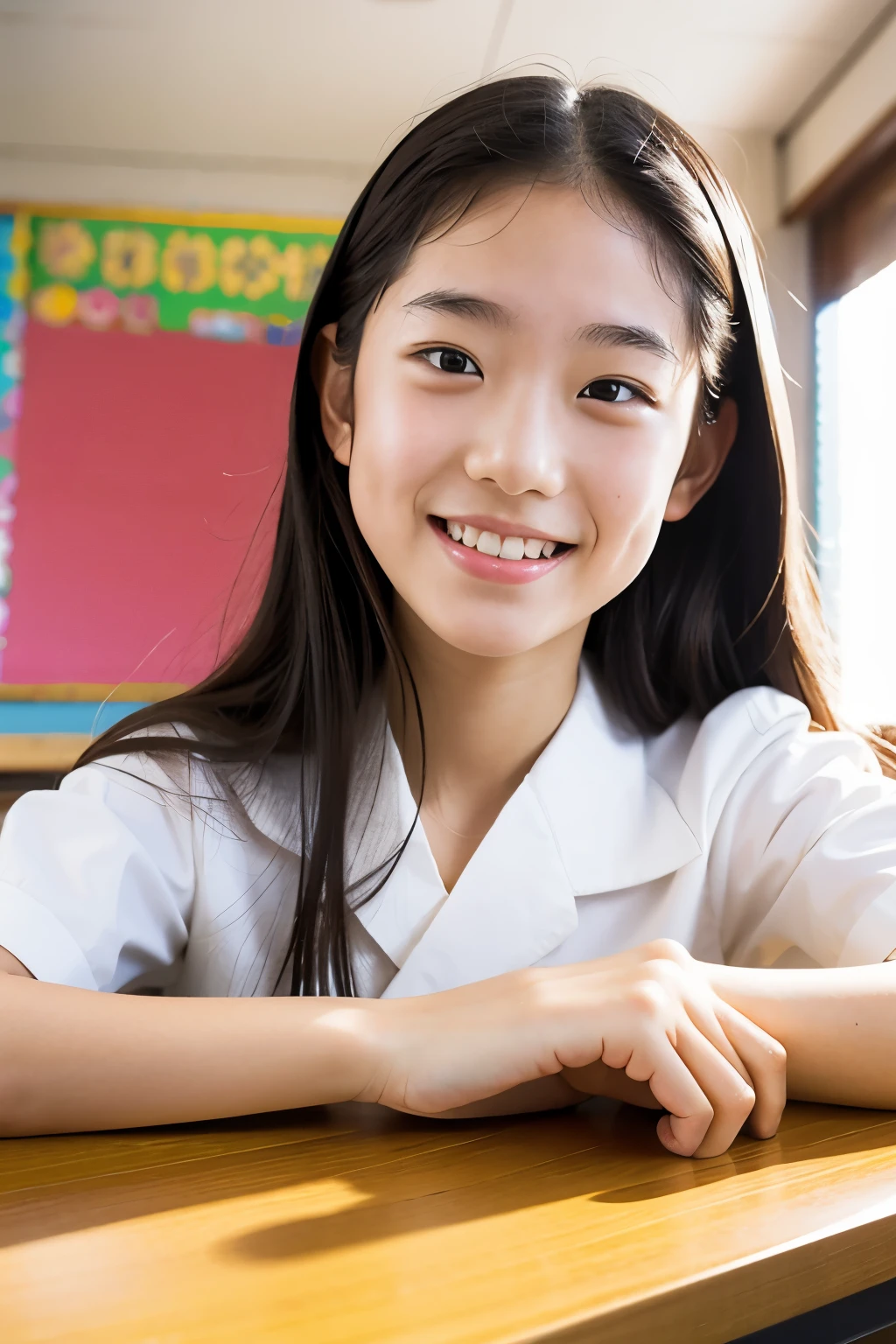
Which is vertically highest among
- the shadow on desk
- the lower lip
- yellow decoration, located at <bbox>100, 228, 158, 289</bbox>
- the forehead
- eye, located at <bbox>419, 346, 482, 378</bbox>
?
yellow decoration, located at <bbox>100, 228, 158, 289</bbox>

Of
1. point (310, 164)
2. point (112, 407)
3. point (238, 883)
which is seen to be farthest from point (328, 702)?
point (310, 164)

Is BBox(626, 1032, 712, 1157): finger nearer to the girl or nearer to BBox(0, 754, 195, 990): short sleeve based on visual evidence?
the girl

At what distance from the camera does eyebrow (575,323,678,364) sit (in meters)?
0.64

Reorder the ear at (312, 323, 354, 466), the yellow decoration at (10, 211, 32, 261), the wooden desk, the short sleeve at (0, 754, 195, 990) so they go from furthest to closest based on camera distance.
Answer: the yellow decoration at (10, 211, 32, 261) → the ear at (312, 323, 354, 466) → the short sleeve at (0, 754, 195, 990) → the wooden desk

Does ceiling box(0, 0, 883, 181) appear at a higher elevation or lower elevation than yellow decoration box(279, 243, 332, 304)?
higher

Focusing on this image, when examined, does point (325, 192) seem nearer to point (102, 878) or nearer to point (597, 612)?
point (597, 612)

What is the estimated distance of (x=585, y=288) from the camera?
2.11ft

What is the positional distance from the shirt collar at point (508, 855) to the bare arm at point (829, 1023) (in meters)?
0.21

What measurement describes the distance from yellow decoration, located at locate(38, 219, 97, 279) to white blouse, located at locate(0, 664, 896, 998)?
2.37 meters

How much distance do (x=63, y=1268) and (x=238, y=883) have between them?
16.2 inches

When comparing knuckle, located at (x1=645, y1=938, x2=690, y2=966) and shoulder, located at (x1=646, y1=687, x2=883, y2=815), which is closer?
knuckle, located at (x1=645, y1=938, x2=690, y2=966)

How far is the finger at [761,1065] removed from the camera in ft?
1.45

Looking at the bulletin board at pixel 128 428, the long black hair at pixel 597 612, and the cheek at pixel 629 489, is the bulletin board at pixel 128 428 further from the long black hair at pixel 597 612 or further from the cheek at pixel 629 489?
the cheek at pixel 629 489

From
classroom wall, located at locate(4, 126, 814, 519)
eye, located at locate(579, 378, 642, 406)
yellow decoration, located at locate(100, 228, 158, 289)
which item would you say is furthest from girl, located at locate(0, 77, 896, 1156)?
yellow decoration, located at locate(100, 228, 158, 289)
